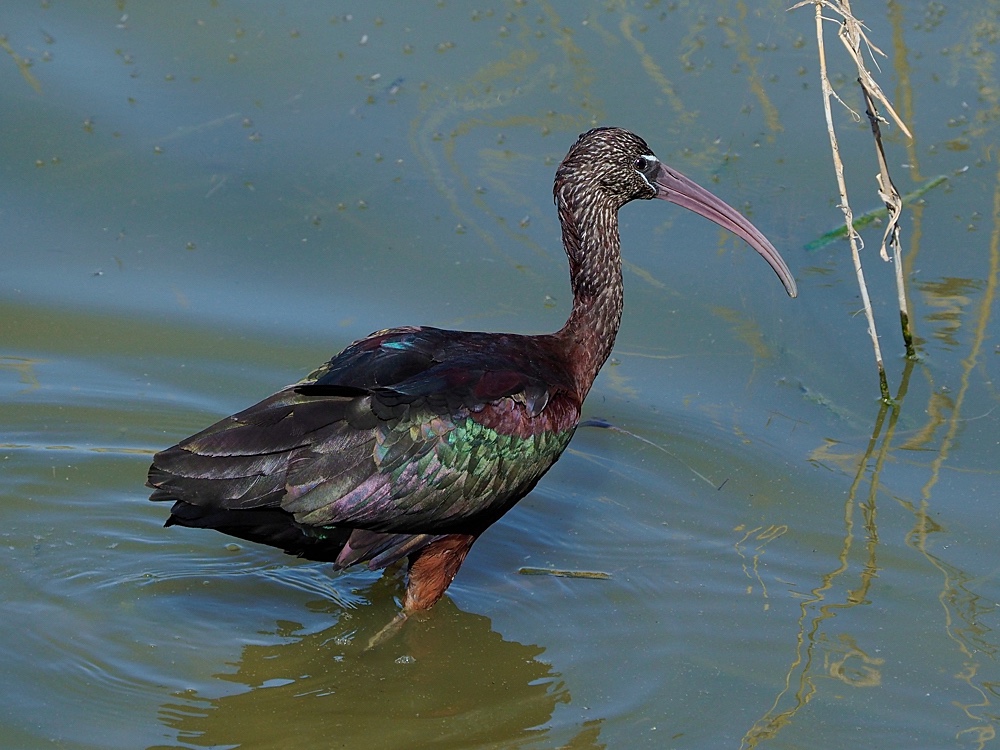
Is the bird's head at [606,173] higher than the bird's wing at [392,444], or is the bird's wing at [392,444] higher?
the bird's head at [606,173]

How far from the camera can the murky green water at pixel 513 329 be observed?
5.11m

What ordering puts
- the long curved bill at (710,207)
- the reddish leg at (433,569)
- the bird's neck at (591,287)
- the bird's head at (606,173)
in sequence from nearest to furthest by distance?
the reddish leg at (433,569) → the bird's neck at (591,287) → the bird's head at (606,173) → the long curved bill at (710,207)

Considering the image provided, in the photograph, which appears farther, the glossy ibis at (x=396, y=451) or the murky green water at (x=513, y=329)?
the murky green water at (x=513, y=329)

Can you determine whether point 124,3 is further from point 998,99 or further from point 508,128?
point 998,99

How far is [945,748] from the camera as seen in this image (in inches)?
188

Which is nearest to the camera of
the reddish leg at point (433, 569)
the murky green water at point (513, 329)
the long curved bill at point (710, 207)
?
the murky green water at point (513, 329)

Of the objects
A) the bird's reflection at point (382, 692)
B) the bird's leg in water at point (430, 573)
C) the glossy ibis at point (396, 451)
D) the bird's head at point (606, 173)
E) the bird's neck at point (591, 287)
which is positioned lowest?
the bird's reflection at point (382, 692)

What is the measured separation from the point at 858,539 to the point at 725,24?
14.2 feet

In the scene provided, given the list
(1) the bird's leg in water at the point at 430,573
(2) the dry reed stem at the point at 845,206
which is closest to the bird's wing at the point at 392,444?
(1) the bird's leg in water at the point at 430,573

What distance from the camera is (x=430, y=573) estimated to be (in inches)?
219

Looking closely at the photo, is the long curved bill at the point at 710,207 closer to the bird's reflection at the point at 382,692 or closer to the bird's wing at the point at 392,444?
the bird's wing at the point at 392,444

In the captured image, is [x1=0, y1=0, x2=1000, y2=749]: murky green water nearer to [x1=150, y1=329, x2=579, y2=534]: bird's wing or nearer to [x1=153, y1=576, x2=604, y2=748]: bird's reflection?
[x1=153, y1=576, x2=604, y2=748]: bird's reflection

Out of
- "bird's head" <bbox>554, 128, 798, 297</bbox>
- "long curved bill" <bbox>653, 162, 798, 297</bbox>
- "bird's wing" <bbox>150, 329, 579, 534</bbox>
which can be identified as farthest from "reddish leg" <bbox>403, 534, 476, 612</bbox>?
"long curved bill" <bbox>653, 162, 798, 297</bbox>

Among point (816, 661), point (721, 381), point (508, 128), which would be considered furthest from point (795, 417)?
point (508, 128)
